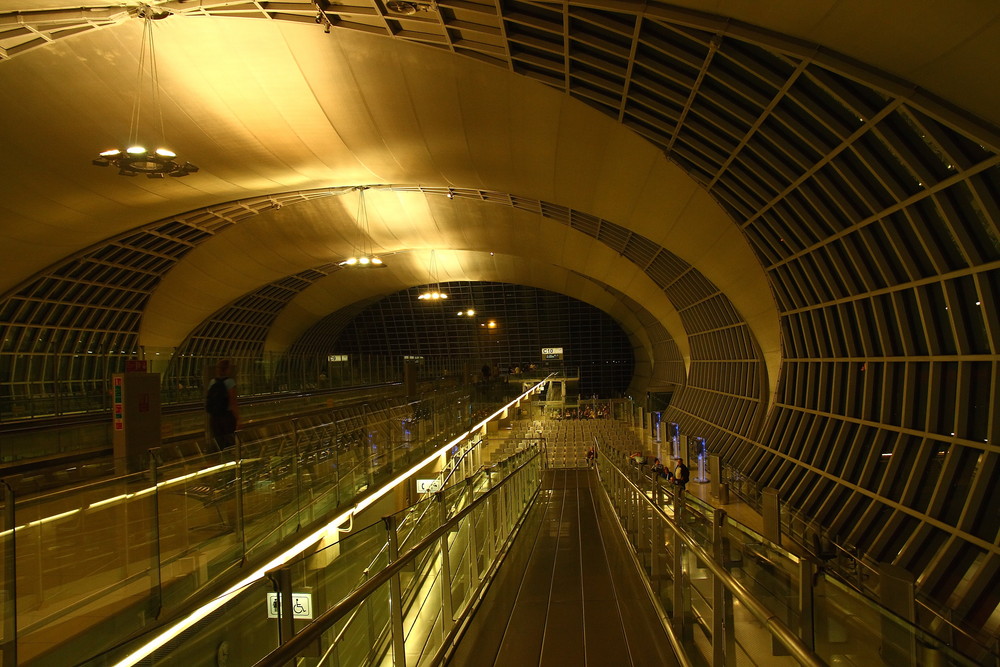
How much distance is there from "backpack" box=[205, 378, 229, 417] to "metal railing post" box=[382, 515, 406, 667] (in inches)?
290

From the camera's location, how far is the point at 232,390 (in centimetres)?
1098

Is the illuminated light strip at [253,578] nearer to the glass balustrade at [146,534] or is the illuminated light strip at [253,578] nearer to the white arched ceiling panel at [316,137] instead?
the glass balustrade at [146,534]

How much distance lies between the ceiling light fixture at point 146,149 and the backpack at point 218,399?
551cm

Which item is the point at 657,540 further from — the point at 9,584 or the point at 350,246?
the point at 350,246

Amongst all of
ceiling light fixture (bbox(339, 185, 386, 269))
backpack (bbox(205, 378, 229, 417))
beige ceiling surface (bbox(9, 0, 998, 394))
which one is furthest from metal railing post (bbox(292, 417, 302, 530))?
ceiling light fixture (bbox(339, 185, 386, 269))

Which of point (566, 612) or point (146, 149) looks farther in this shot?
point (146, 149)

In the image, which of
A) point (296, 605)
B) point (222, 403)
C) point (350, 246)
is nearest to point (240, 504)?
point (222, 403)

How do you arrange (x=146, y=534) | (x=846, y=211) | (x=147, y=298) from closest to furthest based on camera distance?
1. (x=146, y=534)
2. (x=846, y=211)
3. (x=147, y=298)

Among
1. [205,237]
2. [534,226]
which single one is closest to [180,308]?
[205,237]

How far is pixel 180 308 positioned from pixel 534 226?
72.6ft

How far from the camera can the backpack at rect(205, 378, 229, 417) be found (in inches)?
424

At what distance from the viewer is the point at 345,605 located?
3.13 m

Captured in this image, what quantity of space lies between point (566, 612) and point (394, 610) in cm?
242

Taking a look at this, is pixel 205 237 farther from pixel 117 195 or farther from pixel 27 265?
pixel 117 195
